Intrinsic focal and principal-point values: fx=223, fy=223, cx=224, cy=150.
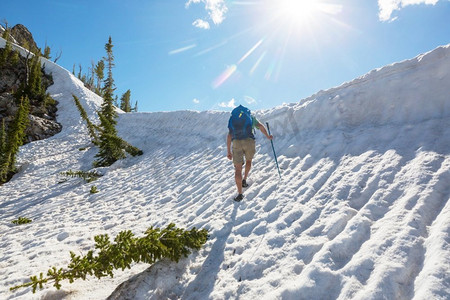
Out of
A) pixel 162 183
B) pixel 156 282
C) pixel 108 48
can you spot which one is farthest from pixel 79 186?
pixel 108 48

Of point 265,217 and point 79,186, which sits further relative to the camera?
point 79,186

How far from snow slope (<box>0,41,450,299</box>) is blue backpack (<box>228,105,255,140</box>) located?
1.48 metres

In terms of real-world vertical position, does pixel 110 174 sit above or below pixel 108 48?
below

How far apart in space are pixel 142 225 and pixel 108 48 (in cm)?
4157

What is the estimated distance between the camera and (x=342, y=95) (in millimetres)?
8000

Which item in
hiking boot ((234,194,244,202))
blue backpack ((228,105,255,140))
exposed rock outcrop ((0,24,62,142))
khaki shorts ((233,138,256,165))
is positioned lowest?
hiking boot ((234,194,244,202))

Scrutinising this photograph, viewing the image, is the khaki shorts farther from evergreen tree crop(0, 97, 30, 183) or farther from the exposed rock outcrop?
the exposed rock outcrop

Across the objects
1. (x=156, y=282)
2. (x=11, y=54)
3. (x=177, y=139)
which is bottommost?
(x=156, y=282)

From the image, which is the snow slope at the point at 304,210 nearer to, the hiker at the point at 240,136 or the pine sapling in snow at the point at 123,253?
the pine sapling in snow at the point at 123,253

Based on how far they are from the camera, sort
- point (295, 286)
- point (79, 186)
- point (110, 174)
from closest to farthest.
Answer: point (295, 286) → point (79, 186) → point (110, 174)

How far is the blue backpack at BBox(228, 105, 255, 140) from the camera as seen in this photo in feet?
18.9

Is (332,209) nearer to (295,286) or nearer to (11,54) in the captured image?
(295,286)

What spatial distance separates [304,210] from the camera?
13.8ft

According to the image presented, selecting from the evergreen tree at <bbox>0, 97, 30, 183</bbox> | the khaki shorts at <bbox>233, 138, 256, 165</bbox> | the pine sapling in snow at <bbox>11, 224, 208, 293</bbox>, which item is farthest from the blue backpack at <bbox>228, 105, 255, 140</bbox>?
the evergreen tree at <bbox>0, 97, 30, 183</bbox>
